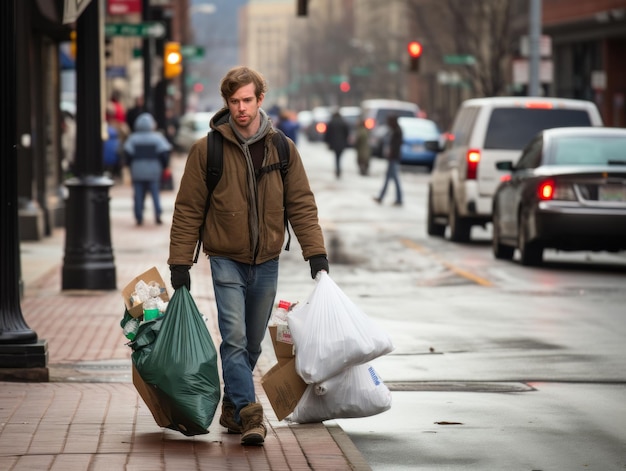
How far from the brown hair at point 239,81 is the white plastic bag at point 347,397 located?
1398 millimetres

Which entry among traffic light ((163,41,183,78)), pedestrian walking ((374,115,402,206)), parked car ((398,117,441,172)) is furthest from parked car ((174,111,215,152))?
pedestrian walking ((374,115,402,206))

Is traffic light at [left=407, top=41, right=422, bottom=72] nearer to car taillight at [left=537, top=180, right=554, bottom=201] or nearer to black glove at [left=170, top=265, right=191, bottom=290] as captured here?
car taillight at [left=537, top=180, right=554, bottom=201]

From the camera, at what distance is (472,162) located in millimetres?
21422

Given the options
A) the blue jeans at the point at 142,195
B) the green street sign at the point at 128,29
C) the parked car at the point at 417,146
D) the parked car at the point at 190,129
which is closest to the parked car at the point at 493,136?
the green street sign at the point at 128,29

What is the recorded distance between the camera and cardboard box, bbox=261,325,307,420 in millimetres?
7488

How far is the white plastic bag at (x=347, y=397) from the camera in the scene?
7.52m

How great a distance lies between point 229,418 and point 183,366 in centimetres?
49

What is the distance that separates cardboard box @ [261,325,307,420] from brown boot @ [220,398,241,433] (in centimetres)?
19

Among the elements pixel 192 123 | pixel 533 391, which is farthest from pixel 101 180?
pixel 192 123

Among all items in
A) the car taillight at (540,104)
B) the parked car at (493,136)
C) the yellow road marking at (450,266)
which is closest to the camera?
the yellow road marking at (450,266)

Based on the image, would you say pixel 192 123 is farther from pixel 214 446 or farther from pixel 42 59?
pixel 214 446

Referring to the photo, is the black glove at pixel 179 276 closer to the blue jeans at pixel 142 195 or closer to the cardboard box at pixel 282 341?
the cardboard box at pixel 282 341

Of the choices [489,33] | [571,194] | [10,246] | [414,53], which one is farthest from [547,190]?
[489,33]

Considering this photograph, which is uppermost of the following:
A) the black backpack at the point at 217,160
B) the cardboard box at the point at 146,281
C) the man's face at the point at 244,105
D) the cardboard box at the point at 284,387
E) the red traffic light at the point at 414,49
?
the red traffic light at the point at 414,49
